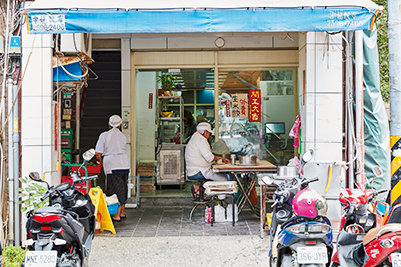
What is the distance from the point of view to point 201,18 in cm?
483

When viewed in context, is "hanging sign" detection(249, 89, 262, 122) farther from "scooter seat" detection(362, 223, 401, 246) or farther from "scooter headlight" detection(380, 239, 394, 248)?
"scooter headlight" detection(380, 239, 394, 248)

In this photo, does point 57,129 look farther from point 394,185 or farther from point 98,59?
point 394,185

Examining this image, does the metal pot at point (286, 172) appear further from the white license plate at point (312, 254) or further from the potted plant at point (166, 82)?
the potted plant at point (166, 82)

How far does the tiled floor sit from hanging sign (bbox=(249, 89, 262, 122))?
241 cm

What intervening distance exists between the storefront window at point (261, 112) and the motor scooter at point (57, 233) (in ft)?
18.0

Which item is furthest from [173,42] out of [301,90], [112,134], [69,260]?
[69,260]

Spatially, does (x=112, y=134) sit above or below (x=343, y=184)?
above

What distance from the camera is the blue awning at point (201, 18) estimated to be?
4.80 m

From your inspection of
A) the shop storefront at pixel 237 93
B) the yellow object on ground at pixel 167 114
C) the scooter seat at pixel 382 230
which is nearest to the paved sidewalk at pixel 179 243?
the scooter seat at pixel 382 230

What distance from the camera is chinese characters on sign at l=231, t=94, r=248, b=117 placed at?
9.41 metres

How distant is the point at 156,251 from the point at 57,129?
7.91ft

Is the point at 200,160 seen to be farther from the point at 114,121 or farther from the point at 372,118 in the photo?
the point at 372,118

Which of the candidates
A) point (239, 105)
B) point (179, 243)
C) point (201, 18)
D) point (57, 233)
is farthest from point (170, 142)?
point (57, 233)

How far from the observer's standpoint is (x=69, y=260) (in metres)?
3.88
